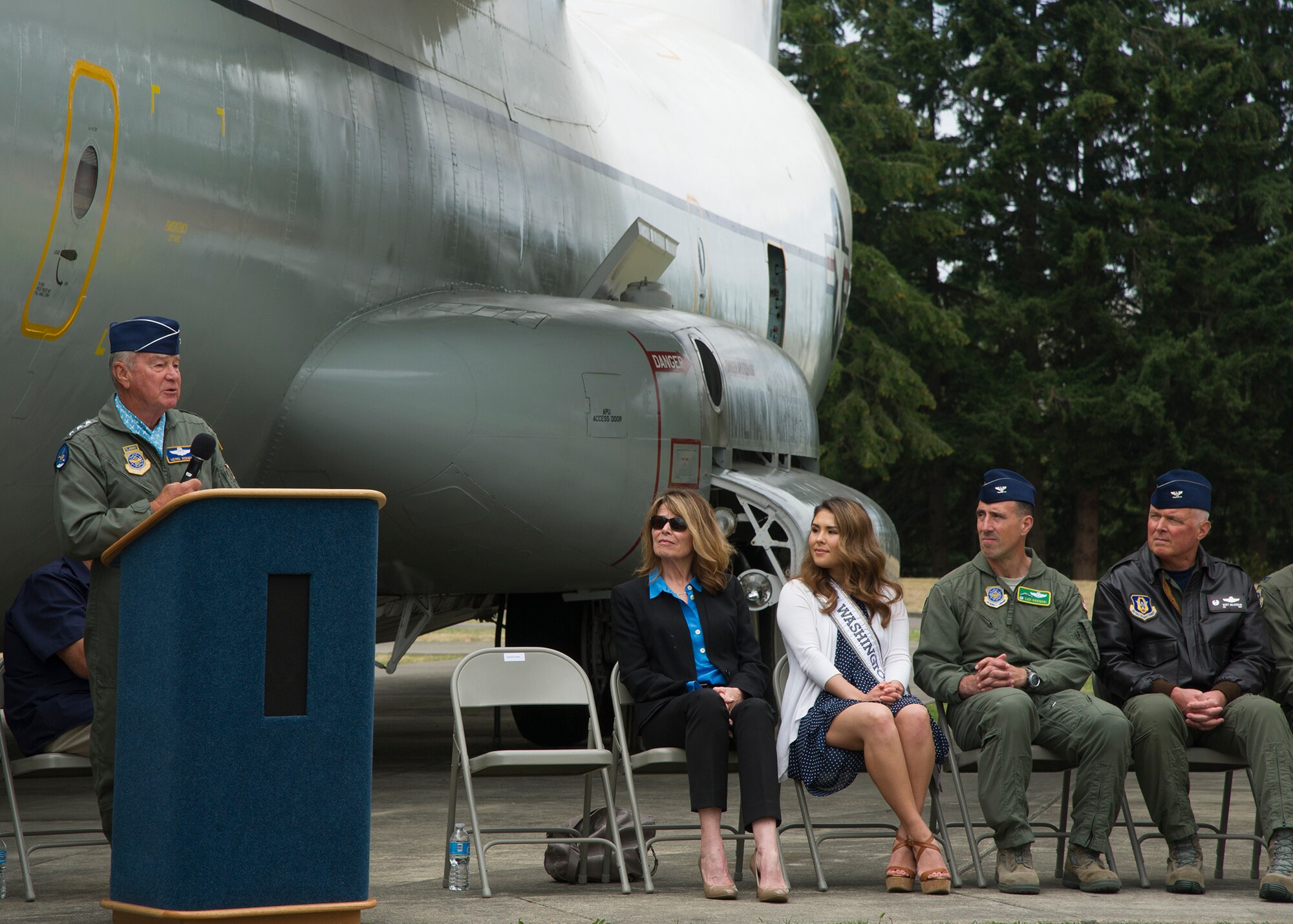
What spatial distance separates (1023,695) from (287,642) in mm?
2645

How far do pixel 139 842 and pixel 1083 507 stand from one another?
1263 inches

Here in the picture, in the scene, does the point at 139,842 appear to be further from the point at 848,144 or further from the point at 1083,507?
the point at 1083,507

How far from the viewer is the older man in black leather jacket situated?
5.44 meters

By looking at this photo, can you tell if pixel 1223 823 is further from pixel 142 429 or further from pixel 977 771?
pixel 142 429

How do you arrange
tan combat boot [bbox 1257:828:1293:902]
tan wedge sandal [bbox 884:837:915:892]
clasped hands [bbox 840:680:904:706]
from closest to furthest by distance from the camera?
tan combat boot [bbox 1257:828:1293:902] → tan wedge sandal [bbox 884:837:915:892] → clasped hands [bbox 840:680:904:706]

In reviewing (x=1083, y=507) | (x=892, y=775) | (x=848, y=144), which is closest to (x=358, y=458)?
(x=892, y=775)

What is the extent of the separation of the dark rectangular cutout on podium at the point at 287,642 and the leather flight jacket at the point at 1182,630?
3.09 m

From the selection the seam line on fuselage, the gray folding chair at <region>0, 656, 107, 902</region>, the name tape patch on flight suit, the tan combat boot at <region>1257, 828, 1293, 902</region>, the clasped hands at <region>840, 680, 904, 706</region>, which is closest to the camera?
the name tape patch on flight suit

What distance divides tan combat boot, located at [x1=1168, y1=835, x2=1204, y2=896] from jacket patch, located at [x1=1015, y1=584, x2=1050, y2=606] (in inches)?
37.7

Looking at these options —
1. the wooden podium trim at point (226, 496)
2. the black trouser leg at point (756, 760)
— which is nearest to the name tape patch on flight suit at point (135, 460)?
the wooden podium trim at point (226, 496)

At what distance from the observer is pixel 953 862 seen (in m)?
5.39


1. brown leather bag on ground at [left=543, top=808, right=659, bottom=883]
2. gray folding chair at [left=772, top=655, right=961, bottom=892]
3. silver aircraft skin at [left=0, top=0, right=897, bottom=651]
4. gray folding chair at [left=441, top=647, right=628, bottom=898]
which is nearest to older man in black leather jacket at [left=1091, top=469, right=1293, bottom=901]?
gray folding chair at [left=772, top=655, right=961, bottom=892]

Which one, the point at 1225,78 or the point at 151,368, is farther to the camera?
the point at 1225,78

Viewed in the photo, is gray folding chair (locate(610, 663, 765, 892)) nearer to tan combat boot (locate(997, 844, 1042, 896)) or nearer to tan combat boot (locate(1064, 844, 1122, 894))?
tan combat boot (locate(997, 844, 1042, 896))
